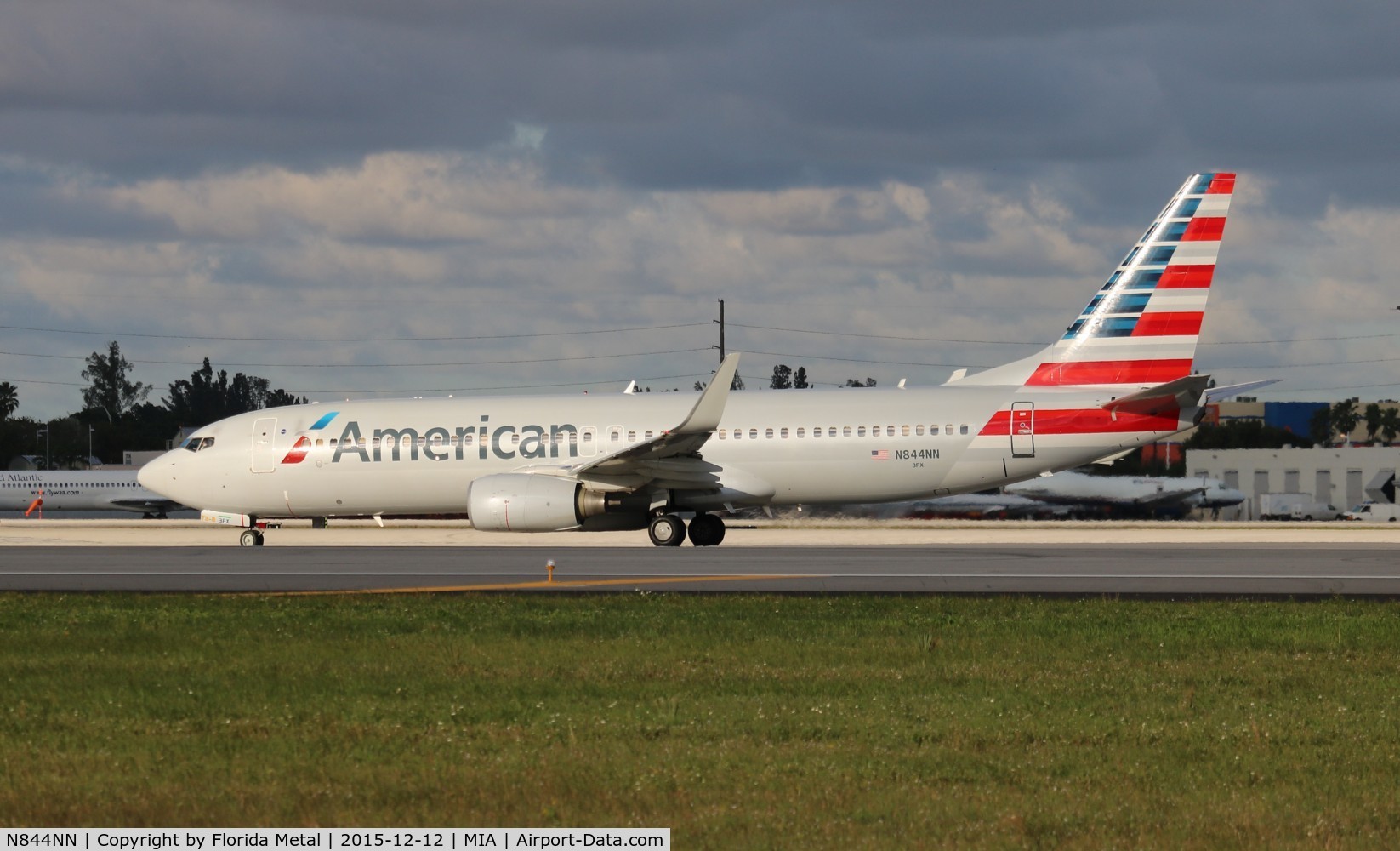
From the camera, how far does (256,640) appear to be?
43.2ft

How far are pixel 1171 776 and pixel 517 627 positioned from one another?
25.7 feet

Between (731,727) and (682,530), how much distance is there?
2205 cm

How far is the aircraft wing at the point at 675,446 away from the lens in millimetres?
28438

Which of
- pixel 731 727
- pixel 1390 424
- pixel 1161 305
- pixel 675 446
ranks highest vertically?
pixel 1161 305

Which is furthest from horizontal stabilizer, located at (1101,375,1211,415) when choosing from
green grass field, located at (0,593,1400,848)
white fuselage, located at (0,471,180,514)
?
white fuselage, located at (0,471,180,514)

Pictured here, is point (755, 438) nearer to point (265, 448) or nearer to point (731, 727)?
point (265, 448)

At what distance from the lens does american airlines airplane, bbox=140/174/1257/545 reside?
30406 mm

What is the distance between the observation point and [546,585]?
2031 centimetres

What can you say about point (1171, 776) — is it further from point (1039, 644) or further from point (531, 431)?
point (531, 431)

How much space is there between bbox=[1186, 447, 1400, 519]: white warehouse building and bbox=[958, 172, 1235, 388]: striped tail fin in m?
51.4

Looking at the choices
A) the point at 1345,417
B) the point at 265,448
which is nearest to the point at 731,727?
the point at 265,448

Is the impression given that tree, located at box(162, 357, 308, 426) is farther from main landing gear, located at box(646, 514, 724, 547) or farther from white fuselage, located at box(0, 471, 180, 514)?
main landing gear, located at box(646, 514, 724, 547)

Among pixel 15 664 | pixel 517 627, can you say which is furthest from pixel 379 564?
pixel 15 664

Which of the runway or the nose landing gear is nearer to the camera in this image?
the runway
